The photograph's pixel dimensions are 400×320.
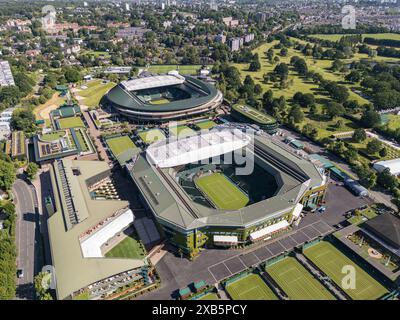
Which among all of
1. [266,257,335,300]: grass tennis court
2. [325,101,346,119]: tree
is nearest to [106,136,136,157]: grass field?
[266,257,335,300]: grass tennis court

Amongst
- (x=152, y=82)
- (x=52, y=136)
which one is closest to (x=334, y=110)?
(x=152, y=82)

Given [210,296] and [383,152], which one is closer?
[210,296]

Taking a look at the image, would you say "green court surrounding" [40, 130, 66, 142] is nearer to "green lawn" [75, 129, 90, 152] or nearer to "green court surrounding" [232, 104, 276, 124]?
"green lawn" [75, 129, 90, 152]

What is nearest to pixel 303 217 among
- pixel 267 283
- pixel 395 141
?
pixel 267 283

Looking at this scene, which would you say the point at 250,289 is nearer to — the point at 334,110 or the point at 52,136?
the point at 52,136

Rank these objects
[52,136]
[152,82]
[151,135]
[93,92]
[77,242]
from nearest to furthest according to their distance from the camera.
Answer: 1. [77,242]
2. [52,136]
3. [151,135]
4. [152,82]
5. [93,92]

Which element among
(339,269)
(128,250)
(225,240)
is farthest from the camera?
(128,250)
